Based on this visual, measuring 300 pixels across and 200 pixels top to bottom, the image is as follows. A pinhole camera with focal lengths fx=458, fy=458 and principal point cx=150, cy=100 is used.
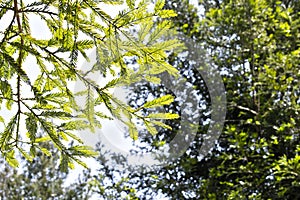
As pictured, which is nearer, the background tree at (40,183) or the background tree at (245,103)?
the background tree at (245,103)

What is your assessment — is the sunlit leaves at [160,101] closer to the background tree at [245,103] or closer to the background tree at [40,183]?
the background tree at [245,103]

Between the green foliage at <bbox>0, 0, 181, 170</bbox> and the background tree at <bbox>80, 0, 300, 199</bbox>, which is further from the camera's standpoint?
the background tree at <bbox>80, 0, 300, 199</bbox>

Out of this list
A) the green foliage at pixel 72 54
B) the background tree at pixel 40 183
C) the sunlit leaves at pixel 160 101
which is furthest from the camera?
the background tree at pixel 40 183

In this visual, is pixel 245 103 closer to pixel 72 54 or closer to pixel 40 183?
pixel 72 54

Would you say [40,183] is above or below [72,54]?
above

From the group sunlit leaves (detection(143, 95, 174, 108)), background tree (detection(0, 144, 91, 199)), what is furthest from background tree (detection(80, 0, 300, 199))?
background tree (detection(0, 144, 91, 199))

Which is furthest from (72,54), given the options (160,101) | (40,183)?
Answer: (40,183)

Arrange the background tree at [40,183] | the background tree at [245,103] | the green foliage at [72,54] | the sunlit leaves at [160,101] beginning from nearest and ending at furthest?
the green foliage at [72,54], the sunlit leaves at [160,101], the background tree at [245,103], the background tree at [40,183]

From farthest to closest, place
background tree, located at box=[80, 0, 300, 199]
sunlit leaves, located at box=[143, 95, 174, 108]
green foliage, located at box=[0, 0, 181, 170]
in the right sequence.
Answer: background tree, located at box=[80, 0, 300, 199] < sunlit leaves, located at box=[143, 95, 174, 108] < green foliage, located at box=[0, 0, 181, 170]

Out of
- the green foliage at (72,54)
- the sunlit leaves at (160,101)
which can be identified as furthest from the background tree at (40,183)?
the sunlit leaves at (160,101)

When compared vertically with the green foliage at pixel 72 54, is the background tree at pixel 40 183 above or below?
above

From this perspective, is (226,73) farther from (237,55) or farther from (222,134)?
(222,134)

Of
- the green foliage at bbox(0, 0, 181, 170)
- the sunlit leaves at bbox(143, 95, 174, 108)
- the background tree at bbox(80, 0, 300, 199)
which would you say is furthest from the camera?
the background tree at bbox(80, 0, 300, 199)

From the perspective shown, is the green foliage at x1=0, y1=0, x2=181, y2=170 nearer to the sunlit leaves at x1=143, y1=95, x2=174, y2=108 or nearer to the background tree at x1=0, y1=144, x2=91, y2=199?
the sunlit leaves at x1=143, y1=95, x2=174, y2=108
